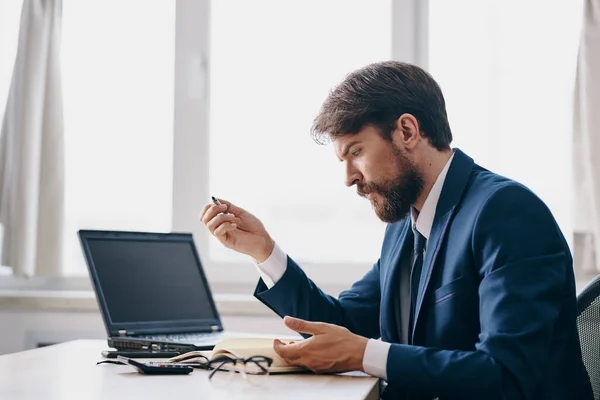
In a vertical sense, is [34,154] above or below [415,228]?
above

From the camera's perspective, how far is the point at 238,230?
6.02ft

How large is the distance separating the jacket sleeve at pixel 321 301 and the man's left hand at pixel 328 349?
39 centimetres

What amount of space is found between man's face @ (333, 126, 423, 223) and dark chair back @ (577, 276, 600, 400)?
0.40 m

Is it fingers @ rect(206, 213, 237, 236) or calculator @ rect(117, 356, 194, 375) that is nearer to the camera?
calculator @ rect(117, 356, 194, 375)

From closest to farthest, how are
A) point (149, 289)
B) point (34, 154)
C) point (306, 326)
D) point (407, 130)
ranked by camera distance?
Result: point (306, 326)
point (407, 130)
point (149, 289)
point (34, 154)

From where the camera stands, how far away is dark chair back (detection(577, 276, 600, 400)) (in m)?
1.42

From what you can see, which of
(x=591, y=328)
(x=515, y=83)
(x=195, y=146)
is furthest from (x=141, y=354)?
(x=515, y=83)

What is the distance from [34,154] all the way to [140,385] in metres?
1.89

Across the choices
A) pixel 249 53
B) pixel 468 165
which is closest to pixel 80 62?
pixel 249 53

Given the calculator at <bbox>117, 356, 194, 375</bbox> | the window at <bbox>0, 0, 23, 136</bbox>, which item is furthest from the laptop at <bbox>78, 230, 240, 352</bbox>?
the window at <bbox>0, 0, 23, 136</bbox>

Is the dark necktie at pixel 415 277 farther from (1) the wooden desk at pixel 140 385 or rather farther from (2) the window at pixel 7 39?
(2) the window at pixel 7 39

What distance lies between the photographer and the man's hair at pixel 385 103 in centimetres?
163

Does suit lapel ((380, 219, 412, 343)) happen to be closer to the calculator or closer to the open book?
the open book

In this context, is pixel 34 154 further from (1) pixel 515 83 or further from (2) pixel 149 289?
(1) pixel 515 83
